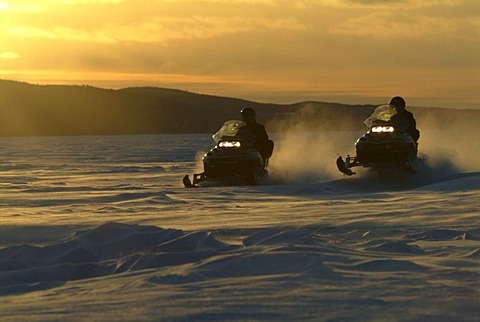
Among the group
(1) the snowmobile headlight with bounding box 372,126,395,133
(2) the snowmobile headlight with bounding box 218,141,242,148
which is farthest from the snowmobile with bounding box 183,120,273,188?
(1) the snowmobile headlight with bounding box 372,126,395,133

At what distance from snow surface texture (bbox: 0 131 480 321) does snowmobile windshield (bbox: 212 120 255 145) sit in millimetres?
5081

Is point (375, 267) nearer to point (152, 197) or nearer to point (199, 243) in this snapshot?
point (199, 243)

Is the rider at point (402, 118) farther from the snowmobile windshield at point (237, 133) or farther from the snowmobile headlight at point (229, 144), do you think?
the snowmobile headlight at point (229, 144)

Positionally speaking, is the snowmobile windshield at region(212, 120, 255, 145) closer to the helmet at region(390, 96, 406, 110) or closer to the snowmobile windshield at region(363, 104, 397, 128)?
the snowmobile windshield at region(363, 104, 397, 128)

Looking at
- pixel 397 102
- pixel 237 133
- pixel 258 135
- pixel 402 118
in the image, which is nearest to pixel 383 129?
pixel 402 118

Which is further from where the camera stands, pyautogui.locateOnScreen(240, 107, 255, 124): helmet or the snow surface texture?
pyautogui.locateOnScreen(240, 107, 255, 124): helmet

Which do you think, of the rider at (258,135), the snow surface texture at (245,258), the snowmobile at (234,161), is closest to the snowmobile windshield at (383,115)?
the rider at (258,135)

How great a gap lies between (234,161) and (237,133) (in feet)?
3.12

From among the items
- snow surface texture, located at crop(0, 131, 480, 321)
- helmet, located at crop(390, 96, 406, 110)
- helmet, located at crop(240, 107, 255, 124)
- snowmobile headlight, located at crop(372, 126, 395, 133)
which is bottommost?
snow surface texture, located at crop(0, 131, 480, 321)

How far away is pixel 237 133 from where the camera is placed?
23344 mm

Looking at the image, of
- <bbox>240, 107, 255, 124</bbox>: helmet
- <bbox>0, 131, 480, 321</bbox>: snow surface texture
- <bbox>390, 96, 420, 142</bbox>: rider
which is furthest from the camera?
<bbox>390, 96, 420, 142</bbox>: rider

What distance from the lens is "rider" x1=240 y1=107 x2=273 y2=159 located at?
23562mm

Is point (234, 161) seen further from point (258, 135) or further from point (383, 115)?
point (383, 115)

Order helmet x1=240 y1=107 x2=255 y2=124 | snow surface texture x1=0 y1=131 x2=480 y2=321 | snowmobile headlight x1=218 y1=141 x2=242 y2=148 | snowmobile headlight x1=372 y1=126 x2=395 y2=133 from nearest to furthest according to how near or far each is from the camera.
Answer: snow surface texture x1=0 y1=131 x2=480 y2=321 → snowmobile headlight x1=218 y1=141 x2=242 y2=148 → snowmobile headlight x1=372 y1=126 x2=395 y2=133 → helmet x1=240 y1=107 x2=255 y2=124
